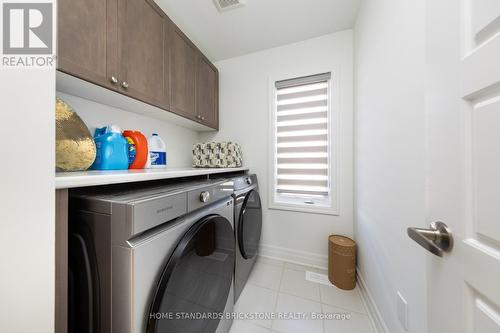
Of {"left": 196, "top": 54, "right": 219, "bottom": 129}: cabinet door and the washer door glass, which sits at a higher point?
{"left": 196, "top": 54, "right": 219, "bottom": 129}: cabinet door

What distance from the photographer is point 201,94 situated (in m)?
1.76

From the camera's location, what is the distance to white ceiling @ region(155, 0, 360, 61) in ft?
4.57

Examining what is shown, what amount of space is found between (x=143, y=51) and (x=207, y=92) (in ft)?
2.49

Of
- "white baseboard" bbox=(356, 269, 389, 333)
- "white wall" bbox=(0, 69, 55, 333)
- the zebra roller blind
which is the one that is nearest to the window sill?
the zebra roller blind

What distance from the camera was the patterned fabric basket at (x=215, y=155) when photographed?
1.71 m

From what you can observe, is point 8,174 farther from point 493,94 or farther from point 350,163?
point 350,163

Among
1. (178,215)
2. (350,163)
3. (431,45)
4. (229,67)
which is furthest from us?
(229,67)

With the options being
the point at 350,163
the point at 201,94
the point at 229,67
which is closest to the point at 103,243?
the point at 201,94

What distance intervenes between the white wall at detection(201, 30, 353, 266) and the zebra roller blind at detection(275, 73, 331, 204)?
129mm

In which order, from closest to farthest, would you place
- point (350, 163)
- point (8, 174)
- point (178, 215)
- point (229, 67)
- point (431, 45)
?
point (8, 174), point (431, 45), point (178, 215), point (350, 163), point (229, 67)

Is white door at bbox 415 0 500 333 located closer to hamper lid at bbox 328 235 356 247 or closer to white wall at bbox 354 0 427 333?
white wall at bbox 354 0 427 333

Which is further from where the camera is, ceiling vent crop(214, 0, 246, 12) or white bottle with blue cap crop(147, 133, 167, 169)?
white bottle with blue cap crop(147, 133, 167, 169)

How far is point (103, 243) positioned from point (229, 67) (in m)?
2.15

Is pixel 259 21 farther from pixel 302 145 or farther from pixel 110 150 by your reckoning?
pixel 110 150
